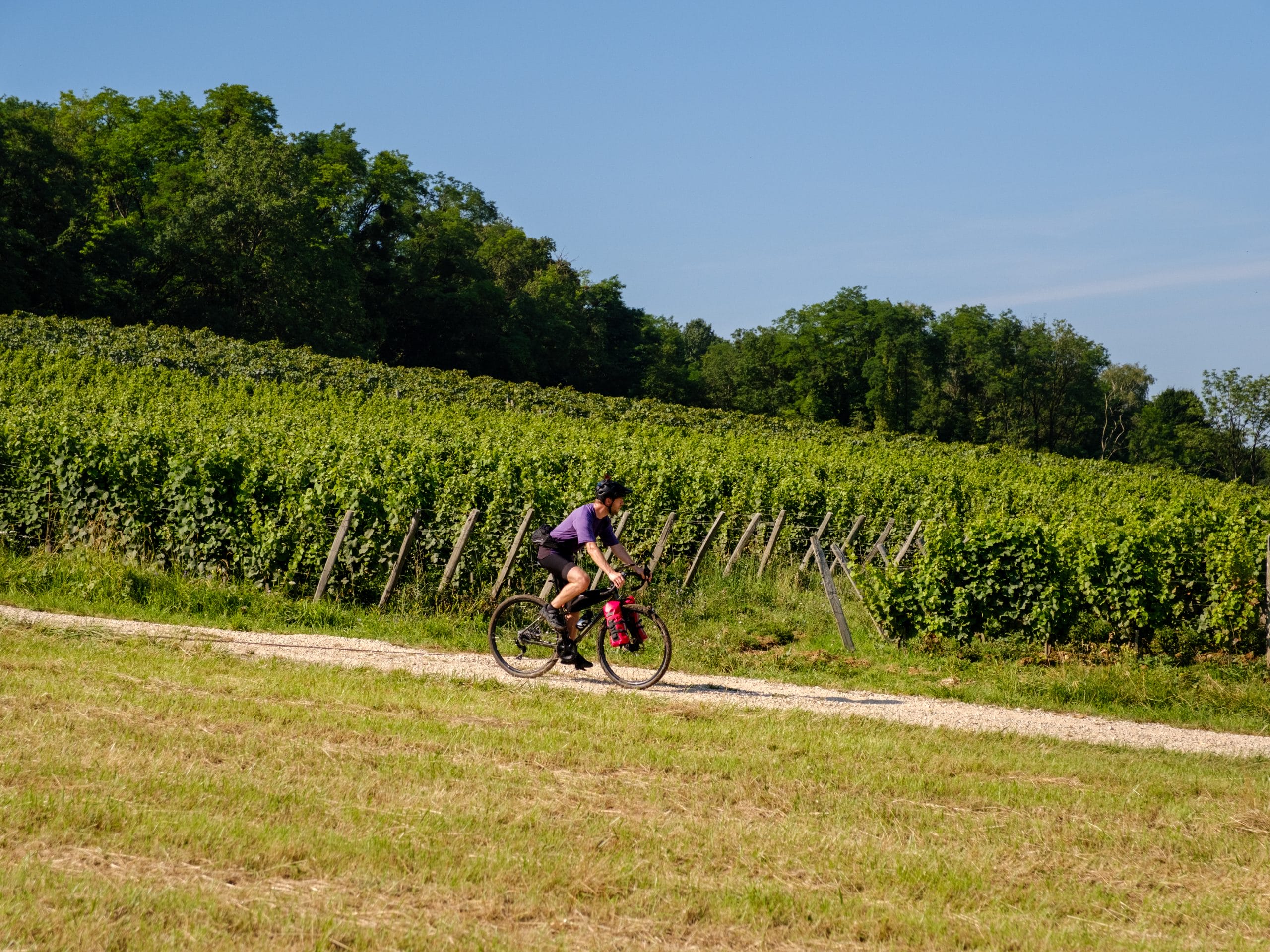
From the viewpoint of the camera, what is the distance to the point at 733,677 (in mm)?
10727

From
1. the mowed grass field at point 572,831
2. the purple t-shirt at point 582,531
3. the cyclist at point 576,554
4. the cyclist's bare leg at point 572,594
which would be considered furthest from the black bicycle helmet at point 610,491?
the mowed grass field at point 572,831

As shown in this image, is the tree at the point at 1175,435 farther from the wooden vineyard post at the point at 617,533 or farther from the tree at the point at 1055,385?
the wooden vineyard post at the point at 617,533

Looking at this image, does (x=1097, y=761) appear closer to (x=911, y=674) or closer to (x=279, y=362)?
(x=911, y=674)

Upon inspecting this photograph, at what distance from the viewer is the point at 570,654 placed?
32.7 feet

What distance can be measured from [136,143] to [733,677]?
71.3 m

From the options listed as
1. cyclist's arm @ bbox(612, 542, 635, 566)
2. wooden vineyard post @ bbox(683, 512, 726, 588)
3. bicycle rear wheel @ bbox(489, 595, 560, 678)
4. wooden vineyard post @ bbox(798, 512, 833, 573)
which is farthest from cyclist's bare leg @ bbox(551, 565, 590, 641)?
wooden vineyard post @ bbox(798, 512, 833, 573)

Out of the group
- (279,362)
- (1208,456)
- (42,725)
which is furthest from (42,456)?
(1208,456)

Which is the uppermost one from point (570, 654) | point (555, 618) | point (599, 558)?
point (599, 558)

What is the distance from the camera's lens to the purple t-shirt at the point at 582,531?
9227 mm

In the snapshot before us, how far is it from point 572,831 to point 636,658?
521cm

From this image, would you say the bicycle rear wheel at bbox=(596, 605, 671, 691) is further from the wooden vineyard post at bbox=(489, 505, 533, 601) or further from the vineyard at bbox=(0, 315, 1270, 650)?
the vineyard at bbox=(0, 315, 1270, 650)

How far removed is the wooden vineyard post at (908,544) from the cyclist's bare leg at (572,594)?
4.94m

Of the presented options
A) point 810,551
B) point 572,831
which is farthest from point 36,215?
point 572,831

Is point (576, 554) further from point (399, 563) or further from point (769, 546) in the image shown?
point (769, 546)
